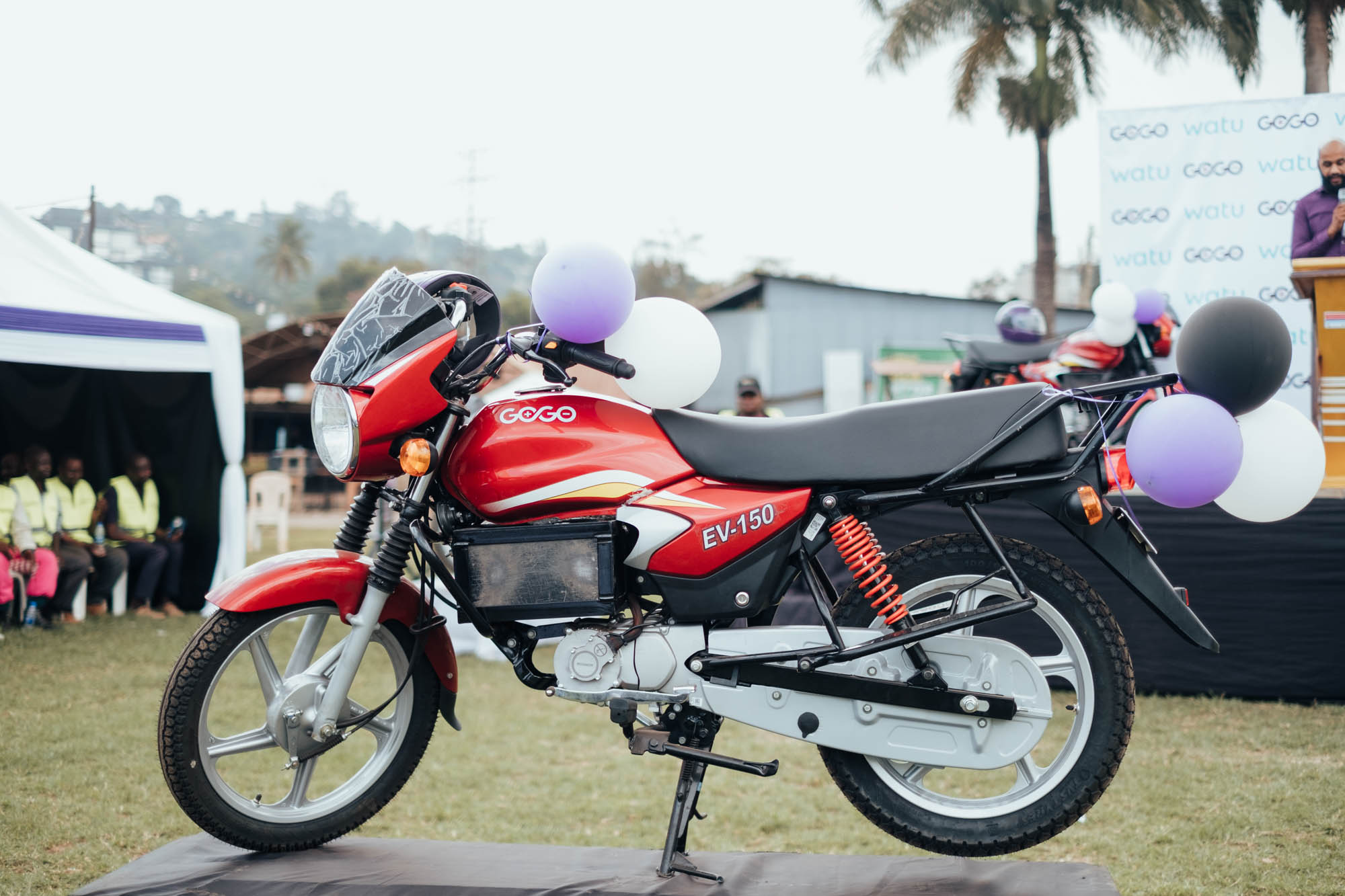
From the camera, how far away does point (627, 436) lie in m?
2.39

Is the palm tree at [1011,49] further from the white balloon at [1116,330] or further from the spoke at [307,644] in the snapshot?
the spoke at [307,644]

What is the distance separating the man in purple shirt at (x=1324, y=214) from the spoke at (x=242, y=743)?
5.28 meters

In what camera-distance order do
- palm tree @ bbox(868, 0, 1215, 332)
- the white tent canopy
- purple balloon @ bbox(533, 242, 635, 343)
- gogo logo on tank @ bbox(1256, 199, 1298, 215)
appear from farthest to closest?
1. palm tree @ bbox(868, 0, 1215, 332)
2. gogo logo on tank @ bbox(1256, 199, 1298, 215)
3. the white tent canopy
4. purple balloon @ bbox(533, 242, 635, 343)

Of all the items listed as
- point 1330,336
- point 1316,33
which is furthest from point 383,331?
point 1316,33

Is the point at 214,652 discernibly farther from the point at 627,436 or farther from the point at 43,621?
the point at 43,621

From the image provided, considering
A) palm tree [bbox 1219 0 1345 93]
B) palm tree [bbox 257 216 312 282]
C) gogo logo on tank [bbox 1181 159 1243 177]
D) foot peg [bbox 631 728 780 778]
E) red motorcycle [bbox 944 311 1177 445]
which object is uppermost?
palm tree [bbox 257 216 312 282]

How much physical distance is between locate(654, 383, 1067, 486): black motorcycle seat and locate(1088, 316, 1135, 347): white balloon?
454cm

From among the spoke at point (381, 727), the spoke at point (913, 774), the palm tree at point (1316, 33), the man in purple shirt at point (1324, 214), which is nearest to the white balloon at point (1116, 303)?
the man in purple shirt at point (1324, 214)

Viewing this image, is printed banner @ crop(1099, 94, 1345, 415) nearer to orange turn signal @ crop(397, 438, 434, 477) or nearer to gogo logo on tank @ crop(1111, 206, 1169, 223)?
gogo logo on tank @ crop(1111, 206, 1169, 223)

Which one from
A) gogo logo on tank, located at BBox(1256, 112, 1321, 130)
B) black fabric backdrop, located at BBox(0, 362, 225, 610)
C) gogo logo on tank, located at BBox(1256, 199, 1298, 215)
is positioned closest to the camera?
gogo logo on tank, located at BBox(1256, 112, 1321, 130)

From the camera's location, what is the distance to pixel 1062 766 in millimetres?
2346

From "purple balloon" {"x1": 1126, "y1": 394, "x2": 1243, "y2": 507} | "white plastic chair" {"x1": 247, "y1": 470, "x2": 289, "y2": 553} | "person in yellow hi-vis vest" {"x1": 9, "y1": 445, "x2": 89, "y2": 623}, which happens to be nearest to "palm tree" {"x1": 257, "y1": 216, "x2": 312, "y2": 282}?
"white plastic chair" {"x1": 247, "y1": 470, "x2": 289, "y2": 553}

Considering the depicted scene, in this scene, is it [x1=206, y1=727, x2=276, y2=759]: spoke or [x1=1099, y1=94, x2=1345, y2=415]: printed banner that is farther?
[x1=1099, y1=94, x2=1345, y2=415]: printed banner

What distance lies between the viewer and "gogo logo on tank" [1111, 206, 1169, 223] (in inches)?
301
